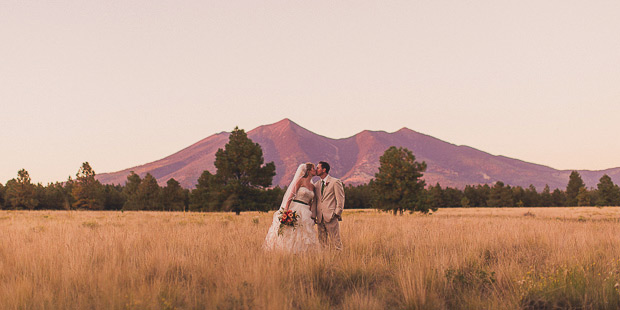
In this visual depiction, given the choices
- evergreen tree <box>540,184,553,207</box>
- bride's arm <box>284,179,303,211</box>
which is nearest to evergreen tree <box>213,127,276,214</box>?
bride's arm <box>284,179,303,211</box>

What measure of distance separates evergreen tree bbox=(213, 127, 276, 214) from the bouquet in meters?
25.3

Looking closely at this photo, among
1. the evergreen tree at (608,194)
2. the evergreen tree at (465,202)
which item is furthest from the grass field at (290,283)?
the evergreen tree at (465,202)

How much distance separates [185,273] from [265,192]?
29.0 m

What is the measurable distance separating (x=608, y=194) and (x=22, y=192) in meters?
122

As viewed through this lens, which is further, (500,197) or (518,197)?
(518,197)

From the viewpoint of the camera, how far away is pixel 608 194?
289 ft

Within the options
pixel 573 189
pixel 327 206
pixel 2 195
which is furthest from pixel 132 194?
pixel 573 189

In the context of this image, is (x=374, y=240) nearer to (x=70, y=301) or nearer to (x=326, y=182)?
(x=326, y=182)

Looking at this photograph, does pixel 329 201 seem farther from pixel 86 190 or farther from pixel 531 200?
pixel 531 200

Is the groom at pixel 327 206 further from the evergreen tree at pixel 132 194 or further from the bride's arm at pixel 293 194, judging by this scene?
the evergreen tree at pixel 132 194

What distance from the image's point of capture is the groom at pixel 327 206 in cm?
805

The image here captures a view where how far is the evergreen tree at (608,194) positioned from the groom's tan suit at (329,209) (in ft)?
343

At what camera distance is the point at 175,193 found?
71812 mm

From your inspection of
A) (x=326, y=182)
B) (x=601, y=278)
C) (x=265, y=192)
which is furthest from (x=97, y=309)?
(x=265, y=192)
